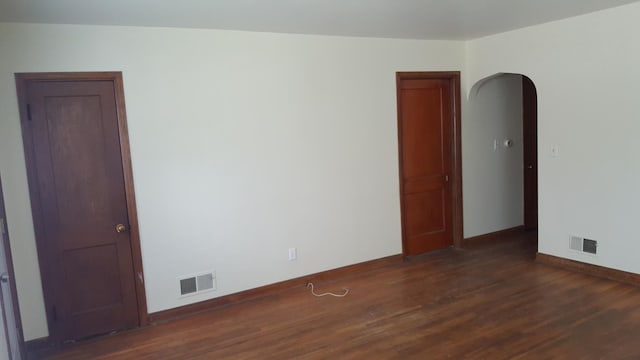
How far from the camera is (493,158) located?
5715 millimetres

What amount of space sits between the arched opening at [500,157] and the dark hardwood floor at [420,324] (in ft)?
4.05

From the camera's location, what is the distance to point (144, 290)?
3.76 metres

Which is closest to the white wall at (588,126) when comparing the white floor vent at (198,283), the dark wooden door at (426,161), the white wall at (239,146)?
the dark wooden door at (426,161)

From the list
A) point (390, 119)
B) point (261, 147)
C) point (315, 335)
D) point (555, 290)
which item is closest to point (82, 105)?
point (261, 147)

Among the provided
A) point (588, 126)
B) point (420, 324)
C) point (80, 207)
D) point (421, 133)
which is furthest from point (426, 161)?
point (80, 207)

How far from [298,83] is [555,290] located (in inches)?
119

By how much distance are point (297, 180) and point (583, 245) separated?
9.51 ft

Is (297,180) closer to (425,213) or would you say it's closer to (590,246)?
(425,213)

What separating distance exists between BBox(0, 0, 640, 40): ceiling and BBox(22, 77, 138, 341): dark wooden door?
1.96 feet

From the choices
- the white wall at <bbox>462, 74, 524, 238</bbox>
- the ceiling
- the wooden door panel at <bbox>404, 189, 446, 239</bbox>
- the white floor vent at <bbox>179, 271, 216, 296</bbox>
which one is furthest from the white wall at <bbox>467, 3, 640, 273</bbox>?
the white floor vent at <bbox>179, 271, 216, 296</bbox>

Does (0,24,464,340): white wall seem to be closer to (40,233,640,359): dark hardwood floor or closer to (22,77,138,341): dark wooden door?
(22,77,138,341): dark wooden door

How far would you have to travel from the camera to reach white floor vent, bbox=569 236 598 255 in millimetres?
4312

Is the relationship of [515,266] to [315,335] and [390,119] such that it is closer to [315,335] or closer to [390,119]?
[390,119]

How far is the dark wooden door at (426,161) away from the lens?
5.10 meters
